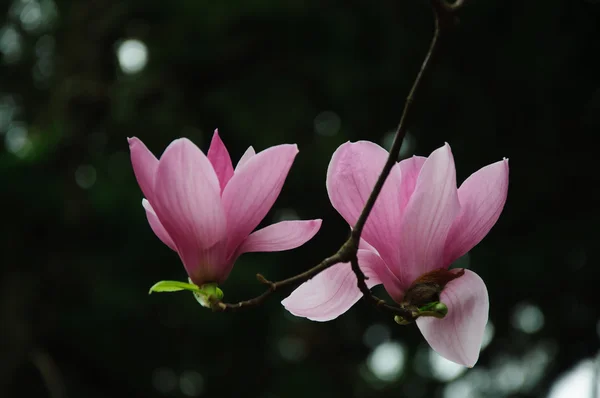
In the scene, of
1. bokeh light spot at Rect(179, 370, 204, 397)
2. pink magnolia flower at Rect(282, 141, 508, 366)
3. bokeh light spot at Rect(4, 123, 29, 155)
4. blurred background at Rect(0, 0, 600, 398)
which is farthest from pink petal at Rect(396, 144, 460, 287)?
bokeh light spot at Rect(4, 123, 29, 155)

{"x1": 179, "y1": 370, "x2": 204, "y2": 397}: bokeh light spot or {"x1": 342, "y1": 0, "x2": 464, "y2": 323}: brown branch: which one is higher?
{"x1": 342, "y1": 0, "x2": 464, "y2": 323}: brown branch

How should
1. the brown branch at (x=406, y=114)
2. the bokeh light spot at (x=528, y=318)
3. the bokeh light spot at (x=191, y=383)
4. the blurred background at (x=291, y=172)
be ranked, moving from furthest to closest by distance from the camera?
1. the bokeh light spot at (x=191, y=383)
2. the bokeh light spot at (x=528, y=318)
3. the blurred background at (x=291, y=172)
4. the brown branch at (x=406, y=114)

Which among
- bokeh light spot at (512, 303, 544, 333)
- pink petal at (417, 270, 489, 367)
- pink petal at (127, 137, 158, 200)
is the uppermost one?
pink petal at (127, 137, 158, 200)

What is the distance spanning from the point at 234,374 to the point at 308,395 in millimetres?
312

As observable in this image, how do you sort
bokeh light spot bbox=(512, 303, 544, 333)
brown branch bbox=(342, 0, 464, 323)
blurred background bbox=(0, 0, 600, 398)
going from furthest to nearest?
bokeh light spot bbox=(512, 303, 544, 333) < blurred background bbox=(0, 0, 600, 398) < brown branch bbox=(342, 0, 464, 323)

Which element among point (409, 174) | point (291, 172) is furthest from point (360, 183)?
point (291, 172)

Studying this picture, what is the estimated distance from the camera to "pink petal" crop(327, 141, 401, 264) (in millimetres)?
450

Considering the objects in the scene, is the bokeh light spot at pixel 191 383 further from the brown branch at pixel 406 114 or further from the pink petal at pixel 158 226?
the brown branch at pixel 406 114

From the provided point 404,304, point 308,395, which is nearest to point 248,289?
point 308,395

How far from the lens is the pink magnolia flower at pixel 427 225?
1.42 ft

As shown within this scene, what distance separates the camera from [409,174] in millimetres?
465

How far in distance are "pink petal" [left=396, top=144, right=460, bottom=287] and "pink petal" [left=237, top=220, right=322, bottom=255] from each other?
0.06 metres

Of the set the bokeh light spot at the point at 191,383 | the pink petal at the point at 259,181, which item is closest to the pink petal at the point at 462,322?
the pink petal at the point at 259,181

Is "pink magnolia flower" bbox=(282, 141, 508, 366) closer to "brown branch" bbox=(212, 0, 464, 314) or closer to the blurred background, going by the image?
"brown branch" bbox=(212, 0, 464, 314)
